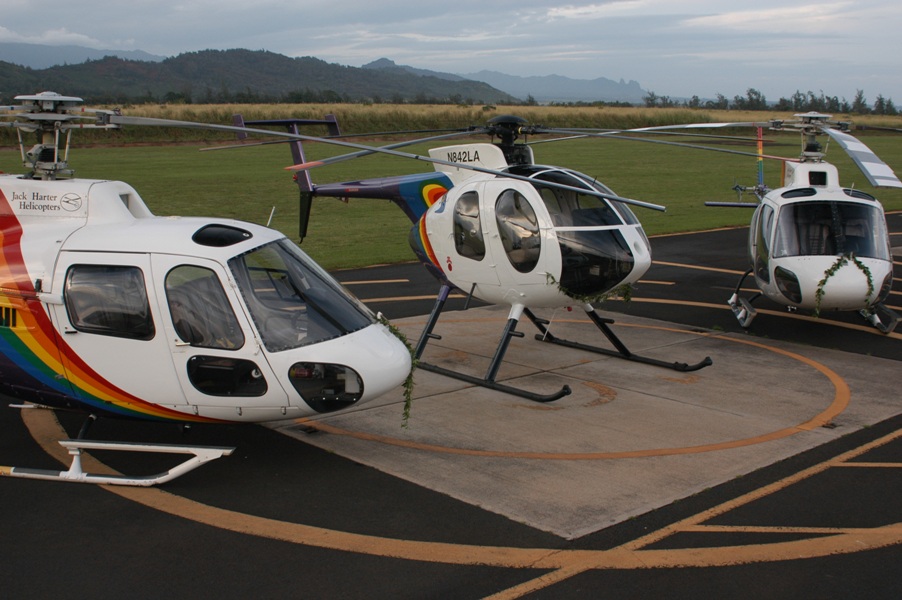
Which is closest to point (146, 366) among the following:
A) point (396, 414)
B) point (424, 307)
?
point (396, 414)

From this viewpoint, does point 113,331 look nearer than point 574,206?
Yes

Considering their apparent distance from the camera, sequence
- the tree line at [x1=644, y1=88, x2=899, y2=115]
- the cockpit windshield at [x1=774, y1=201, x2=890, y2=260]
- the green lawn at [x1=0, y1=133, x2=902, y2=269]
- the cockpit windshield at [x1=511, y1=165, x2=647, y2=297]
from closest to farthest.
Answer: the cockpit windshield at [x1=511, y1=165, x2=647, y2=297]
the cockpit windshield at [x1=774, y1=201, x2=890, y2=260]
the green lawn at [x1=0, y1=133, x2=902, y2=269]
the tree line at [x1=644, y1=88, x2=899, y2=115]

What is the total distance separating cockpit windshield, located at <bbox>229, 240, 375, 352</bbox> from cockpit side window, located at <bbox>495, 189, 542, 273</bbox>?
9.27 feet

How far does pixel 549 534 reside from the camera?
6648 millimetres

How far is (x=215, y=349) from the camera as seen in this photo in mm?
7664

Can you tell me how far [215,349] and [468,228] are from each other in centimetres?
445

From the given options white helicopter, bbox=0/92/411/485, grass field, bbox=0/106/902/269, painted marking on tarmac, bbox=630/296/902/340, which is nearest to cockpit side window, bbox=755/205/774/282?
grass field, bbox=0/106/902/269

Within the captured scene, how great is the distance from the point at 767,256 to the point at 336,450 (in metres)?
8.05

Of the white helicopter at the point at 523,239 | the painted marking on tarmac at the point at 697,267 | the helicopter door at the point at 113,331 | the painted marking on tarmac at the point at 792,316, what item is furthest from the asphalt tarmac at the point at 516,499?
the painted marking on tarmac at the point at 697,267

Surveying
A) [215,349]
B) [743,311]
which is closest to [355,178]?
[743,311]

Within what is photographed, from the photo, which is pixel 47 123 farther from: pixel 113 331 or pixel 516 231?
pixel 516 231

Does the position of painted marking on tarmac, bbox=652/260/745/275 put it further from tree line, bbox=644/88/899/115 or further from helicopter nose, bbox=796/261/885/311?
tree line, bbox=644/88/899/115

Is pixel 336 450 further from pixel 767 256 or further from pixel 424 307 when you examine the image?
pixel 767 256

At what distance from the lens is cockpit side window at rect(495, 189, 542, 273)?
10648mm
